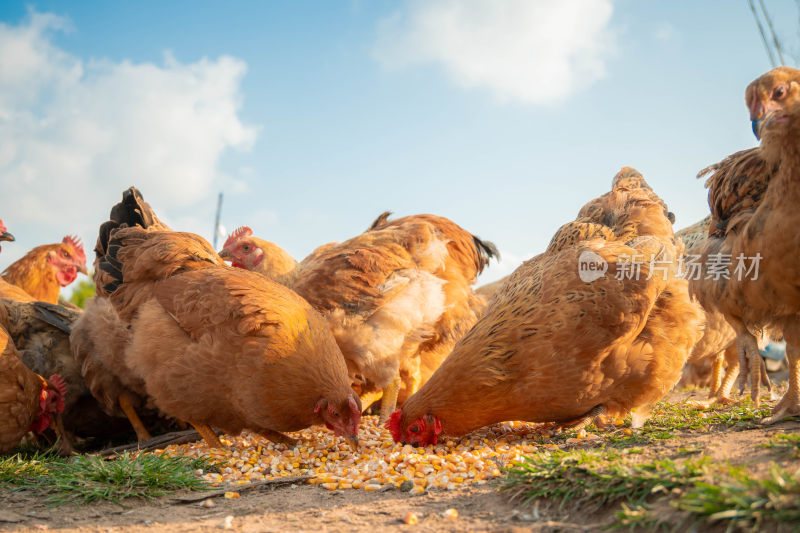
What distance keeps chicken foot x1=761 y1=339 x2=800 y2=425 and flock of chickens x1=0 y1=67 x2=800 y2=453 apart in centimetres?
1

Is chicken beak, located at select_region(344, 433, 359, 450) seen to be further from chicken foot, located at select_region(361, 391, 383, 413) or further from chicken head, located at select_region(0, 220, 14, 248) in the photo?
chicken head, located at select_region(0, 220, 14, 248)

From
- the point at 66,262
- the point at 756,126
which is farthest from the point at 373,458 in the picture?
the point at 66,262

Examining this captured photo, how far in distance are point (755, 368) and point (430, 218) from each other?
336 centimetres

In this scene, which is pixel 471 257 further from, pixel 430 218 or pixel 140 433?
pixel 140 433

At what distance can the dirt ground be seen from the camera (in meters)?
2.30

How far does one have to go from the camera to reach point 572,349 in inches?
139

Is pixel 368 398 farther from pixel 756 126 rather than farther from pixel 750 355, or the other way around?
pixel 756 126

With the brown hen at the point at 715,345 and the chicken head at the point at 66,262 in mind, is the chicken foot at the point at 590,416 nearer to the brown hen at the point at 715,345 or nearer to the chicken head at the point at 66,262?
the brown hen at the point at 715,345

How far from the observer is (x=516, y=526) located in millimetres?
2188

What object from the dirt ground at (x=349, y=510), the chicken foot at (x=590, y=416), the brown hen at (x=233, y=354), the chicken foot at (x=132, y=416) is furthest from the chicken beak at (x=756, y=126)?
the chicken foot at (x=132, y=416)

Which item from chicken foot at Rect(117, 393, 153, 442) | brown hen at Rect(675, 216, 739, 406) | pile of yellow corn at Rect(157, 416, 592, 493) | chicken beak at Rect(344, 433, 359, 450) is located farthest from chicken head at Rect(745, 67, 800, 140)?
chicken foot at Rect(117, 393, 153, 442)

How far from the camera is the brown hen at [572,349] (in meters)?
3.56

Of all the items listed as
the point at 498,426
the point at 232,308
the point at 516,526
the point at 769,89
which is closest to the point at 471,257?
the point at 498,426

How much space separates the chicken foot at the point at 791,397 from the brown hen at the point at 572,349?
1.94 feet
